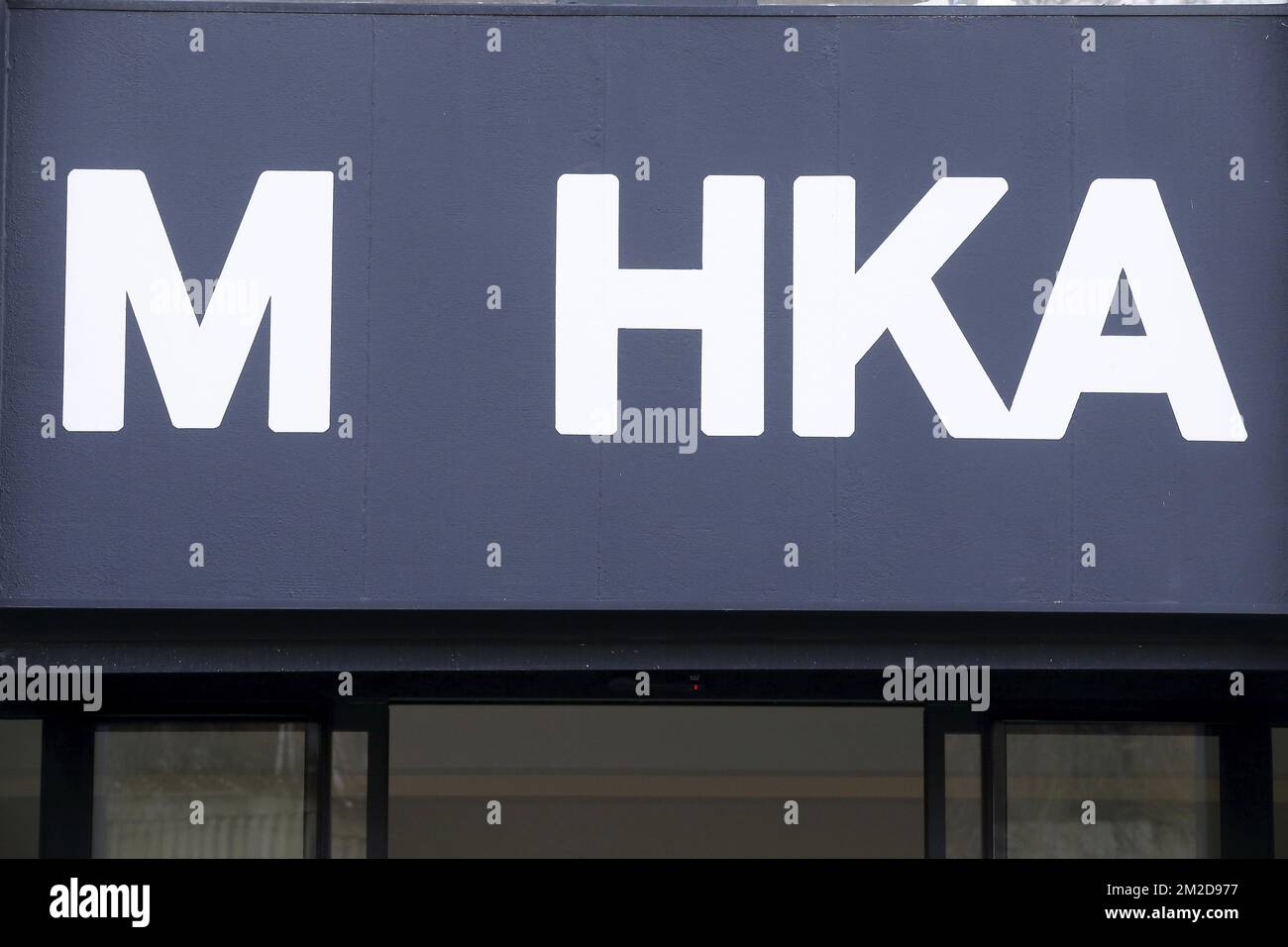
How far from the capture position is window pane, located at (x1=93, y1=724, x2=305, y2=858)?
8.75m

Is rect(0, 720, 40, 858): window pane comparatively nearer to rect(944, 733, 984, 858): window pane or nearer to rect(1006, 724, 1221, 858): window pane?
rect(944, 733, 984, 858): window pane

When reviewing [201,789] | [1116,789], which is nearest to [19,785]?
[201,789]

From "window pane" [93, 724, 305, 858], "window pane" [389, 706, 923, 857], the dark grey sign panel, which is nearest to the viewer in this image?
the dark grey sign panel

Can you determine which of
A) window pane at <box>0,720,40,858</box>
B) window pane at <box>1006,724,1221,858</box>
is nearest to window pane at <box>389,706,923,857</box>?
window pane at <box>1006,724,1221,858</box>

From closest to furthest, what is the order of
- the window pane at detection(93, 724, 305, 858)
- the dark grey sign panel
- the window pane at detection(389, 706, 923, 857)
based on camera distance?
the dark grey sign panel < the window pane at detection(93, 724, 305, 858) < the window pane at detection(389, 706, 923, 857)

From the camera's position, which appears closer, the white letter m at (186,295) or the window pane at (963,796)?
the white letter m at (186,295)

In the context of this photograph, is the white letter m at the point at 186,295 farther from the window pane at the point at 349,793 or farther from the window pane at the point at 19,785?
the window pane at the point at 19,785

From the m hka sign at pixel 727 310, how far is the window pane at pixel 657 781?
2.36 m

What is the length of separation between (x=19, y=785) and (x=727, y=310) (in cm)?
536

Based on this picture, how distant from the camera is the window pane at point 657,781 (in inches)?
351

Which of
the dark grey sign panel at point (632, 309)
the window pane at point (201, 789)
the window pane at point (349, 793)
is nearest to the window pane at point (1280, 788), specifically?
the dark grey sign panel at point (632, 309)

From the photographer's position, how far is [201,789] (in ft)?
28.8

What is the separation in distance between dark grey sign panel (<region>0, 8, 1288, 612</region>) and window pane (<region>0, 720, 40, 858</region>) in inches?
70.2

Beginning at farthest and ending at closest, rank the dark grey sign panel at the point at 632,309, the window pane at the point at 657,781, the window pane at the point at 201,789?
the window pane at the point at 657,781 → the window pane at the point at 201,789 → the dark grey sign panel at the point at 632,309
